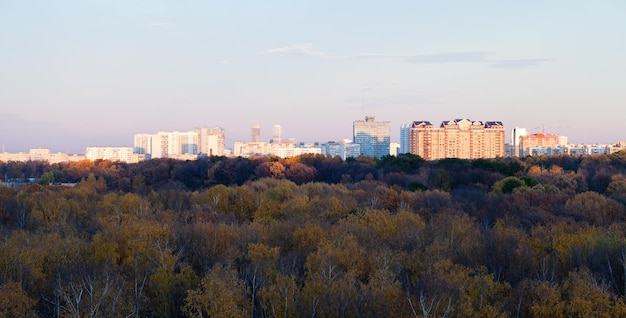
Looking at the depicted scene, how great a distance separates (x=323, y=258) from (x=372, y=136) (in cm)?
11232

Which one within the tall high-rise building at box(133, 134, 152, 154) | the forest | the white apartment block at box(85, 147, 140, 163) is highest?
the tall high-rise building at box(133, 134, 152, 154)

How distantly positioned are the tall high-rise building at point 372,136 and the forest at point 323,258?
90.8 meters

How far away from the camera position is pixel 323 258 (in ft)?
49.9

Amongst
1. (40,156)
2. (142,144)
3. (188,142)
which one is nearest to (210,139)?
(188,142)

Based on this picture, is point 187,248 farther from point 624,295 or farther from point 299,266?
point 624,295

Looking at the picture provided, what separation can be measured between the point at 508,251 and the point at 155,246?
9.15 meters

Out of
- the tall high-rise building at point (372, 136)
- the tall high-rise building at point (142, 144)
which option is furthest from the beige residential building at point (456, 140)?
the tall high-rise building at point (142, 144)

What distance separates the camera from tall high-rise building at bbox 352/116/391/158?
123875mm

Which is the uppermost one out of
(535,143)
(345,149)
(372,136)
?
(372,136)

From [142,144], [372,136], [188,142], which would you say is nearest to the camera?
[372,136]

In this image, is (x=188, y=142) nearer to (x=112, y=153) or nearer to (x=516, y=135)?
(x=112, y=153)

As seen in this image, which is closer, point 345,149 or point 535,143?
point 535,143

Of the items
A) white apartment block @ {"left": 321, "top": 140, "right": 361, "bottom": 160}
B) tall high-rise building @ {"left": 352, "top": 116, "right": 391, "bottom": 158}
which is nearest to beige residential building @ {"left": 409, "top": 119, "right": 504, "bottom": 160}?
white apartment block @ {"left": 321, "top": 140, "right": 361, "bottom": 160}

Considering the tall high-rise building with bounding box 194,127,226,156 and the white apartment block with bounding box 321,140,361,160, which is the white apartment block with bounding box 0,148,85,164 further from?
the white apartment block with bounding box 321,140,361,160
